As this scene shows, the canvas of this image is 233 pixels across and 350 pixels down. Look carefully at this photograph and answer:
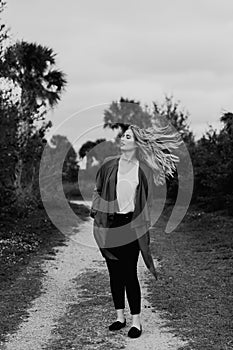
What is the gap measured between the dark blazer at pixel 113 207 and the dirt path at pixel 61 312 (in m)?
0.75

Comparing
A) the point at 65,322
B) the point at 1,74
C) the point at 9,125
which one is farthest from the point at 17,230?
the point at 65,322

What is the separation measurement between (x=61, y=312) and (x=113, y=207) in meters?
1.90

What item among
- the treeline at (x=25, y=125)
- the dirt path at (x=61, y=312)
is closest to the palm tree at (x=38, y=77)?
the treeline at (x=25, y=125)

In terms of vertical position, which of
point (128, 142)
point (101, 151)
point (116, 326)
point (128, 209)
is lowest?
point (116, 326)

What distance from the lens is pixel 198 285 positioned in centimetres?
867

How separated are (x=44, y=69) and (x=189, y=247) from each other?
13.9 meters

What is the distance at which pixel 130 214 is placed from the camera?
5922mm

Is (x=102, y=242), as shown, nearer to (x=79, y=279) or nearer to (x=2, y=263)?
(x=79, y=279)

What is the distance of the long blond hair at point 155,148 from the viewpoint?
6.09 meters

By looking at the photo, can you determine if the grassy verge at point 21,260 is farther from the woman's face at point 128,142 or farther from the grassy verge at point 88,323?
the woman's face at point 128,142

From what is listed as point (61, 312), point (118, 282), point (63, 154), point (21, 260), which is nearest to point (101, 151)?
point (21, 260)

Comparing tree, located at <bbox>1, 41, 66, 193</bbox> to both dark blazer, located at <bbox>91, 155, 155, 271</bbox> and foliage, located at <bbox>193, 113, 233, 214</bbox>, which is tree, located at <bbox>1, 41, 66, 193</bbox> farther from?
dark blazer, located at <bbox>91, 155, 155, 271</bbox>

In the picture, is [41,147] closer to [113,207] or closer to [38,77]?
[38,77]

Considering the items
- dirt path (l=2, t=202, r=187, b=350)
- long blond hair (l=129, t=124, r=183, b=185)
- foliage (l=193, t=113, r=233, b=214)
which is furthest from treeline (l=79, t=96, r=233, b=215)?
long blond hair (l=129, t=124, r=183, b=185)
